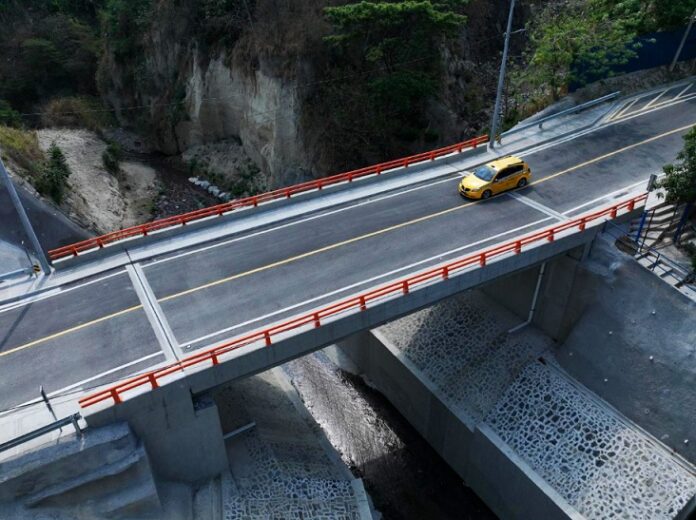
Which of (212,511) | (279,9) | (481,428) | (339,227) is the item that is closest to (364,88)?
(279,9)

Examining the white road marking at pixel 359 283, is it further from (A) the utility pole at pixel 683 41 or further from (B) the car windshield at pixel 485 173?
(A) the utility pole at pixel 683 41

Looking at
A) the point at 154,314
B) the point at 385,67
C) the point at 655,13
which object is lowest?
the point at 154,314

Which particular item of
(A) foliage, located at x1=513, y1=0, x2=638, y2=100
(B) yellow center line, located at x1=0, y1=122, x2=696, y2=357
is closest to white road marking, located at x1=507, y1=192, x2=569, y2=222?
(B) yellow center line, located at x1=0, y1=122, x2=696, y2=357

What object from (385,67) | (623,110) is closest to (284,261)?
(385,67)

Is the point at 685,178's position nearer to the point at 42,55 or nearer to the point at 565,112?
the point at 565,112

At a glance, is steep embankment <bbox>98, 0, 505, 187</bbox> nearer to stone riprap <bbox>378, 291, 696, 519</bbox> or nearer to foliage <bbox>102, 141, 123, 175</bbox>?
foliage <bbox>102, 141, 123, 175</bbox>

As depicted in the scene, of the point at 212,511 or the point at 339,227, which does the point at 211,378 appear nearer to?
the point at 212,511
